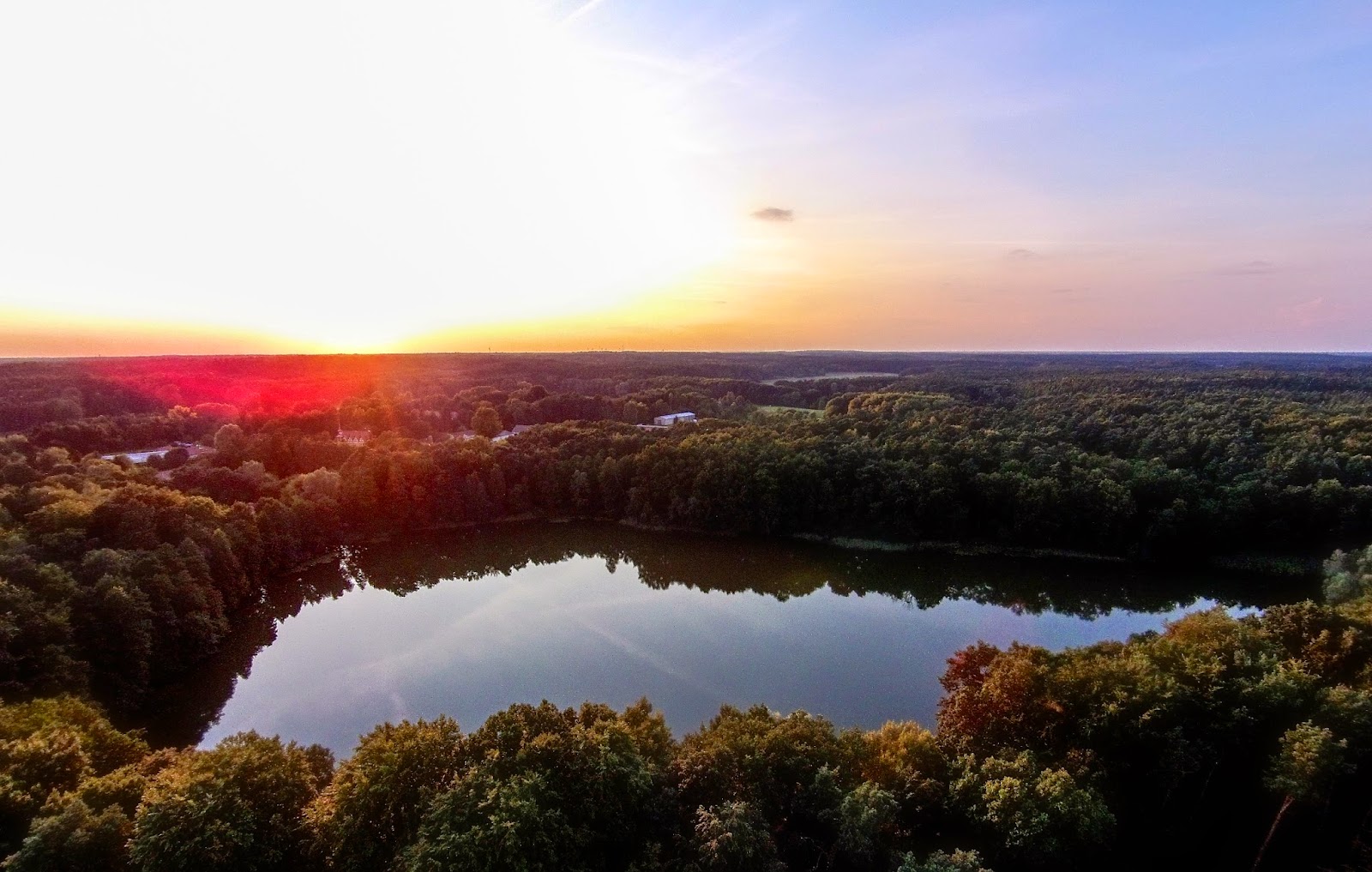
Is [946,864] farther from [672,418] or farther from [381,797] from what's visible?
[672,418]

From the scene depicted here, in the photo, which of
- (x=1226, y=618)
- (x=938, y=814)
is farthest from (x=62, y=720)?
(x=1226, y=618)

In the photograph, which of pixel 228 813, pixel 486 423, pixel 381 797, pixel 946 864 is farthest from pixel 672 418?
pixel 946 864

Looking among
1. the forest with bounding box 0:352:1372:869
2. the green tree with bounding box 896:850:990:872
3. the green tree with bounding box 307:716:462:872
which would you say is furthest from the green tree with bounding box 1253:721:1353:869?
the green tree with bounding box 307:716:462:872

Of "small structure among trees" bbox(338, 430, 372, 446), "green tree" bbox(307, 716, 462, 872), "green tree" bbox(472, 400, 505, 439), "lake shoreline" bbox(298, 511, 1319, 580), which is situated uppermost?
"green tree" bbox(472, 400, 505, 439)

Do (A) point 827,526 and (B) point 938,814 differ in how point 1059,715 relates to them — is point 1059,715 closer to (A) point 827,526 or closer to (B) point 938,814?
(B) point 938,814

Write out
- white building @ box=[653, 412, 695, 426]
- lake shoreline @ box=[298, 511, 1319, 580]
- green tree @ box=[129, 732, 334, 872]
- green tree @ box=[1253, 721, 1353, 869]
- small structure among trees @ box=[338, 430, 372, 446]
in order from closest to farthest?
green tree @ box=[129, 732, 334, 872], green tree @ box=[1253, 721, 1353, 869], lake shoreline @ box=[298, 511, 1319, 580], small structure among trees @ box=[338, 430, 372, 446], white building @ box=[653, 412, 695, 426]

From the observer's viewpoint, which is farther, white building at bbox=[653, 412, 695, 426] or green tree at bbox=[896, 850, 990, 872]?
white building at bbox=[653, 412, 695, 426]

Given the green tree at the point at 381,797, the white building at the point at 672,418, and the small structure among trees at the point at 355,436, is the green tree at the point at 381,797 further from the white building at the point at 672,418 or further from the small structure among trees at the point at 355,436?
the white building at the point at 672,418

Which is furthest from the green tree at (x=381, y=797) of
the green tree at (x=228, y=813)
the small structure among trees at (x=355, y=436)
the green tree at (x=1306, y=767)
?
the small structure among trees at (x=355, y=436)

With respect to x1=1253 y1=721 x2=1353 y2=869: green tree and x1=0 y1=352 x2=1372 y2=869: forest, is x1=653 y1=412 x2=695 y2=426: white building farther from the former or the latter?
x1=1253 y1=721 x2=1353 y2=869: green tree
